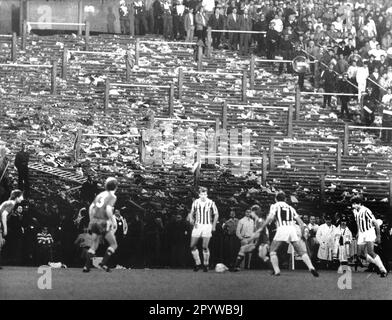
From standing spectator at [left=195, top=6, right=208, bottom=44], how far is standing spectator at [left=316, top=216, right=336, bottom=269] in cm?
922

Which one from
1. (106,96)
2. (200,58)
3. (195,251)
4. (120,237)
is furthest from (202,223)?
(200,58)

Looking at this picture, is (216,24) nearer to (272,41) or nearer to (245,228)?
(272,41)

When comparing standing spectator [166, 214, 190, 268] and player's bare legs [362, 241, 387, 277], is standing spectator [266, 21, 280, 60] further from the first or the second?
player's bare legs [362, 241, 387, 277]

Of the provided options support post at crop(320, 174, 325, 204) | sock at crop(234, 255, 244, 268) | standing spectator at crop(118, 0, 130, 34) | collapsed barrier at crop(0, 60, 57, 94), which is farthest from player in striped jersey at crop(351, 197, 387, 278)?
standing spectator at crop(118, 0, 130, 34)

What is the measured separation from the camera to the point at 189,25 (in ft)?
129

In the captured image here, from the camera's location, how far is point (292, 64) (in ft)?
125

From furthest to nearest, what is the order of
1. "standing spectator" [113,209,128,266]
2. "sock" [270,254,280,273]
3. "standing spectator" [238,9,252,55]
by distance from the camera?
1. "standing spectator" [238,9,252,55]
2. "standing spectator" [113,209,128,266]
3. "sock" [270,254,280,273]

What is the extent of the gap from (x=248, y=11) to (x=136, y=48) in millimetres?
3195

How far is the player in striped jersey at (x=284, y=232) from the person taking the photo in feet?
92.2

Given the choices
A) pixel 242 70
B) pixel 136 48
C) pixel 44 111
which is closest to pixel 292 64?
pixel 242 70

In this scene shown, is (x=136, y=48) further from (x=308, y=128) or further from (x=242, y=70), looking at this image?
(x=308, y=128)

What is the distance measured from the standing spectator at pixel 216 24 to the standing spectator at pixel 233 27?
0.63 ft

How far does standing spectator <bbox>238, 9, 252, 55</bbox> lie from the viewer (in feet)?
127

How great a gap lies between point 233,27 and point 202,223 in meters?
10.9
